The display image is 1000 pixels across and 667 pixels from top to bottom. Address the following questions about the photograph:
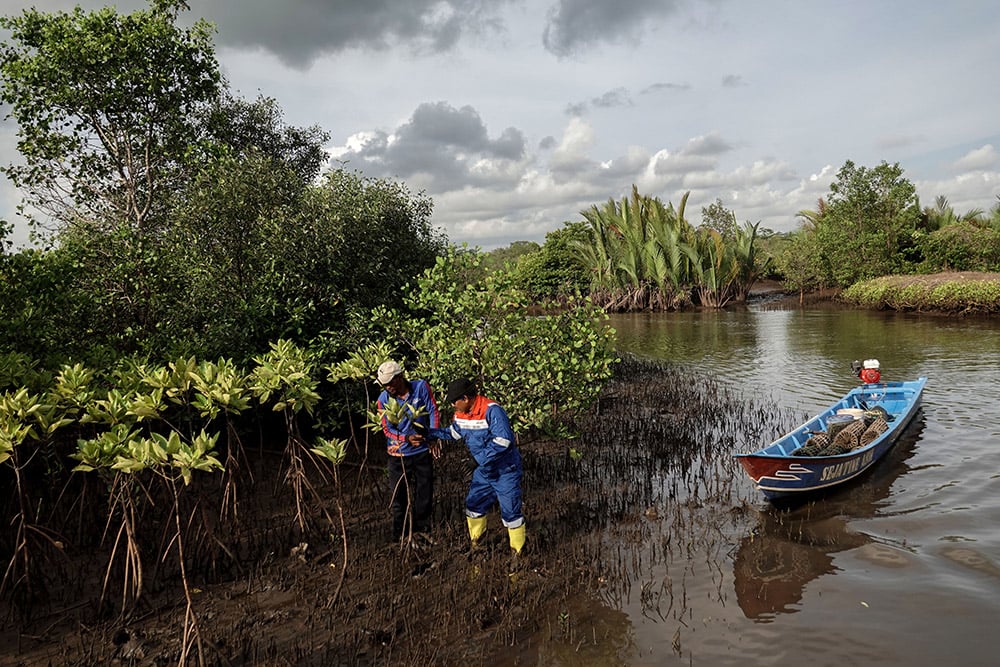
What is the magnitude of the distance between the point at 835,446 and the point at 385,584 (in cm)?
625

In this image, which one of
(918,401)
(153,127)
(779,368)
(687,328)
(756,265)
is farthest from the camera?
(756,265)

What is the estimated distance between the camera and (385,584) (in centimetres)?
534

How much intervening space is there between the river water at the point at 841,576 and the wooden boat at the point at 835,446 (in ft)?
1.04

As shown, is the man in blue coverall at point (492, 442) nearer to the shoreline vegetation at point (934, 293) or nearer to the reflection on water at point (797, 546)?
the reflection on water at point (797, 546)

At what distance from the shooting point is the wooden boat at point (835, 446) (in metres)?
6.80

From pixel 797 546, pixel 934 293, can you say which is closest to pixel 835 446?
pixel 797 546

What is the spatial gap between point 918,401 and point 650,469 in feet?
19.7

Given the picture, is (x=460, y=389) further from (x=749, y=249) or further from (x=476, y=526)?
(x=749, y=249)

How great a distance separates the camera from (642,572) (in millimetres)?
5711

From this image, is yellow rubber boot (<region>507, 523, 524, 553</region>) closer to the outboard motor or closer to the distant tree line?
the outboard motor

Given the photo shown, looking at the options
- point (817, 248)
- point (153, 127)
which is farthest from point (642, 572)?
point (817, 248)

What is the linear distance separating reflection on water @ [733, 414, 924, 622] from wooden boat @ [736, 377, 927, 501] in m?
0.23

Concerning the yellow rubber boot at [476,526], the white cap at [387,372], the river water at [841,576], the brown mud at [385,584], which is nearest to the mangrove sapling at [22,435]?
the brown mud at [385,584]

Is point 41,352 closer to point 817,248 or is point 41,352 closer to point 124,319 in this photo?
point 124,319
